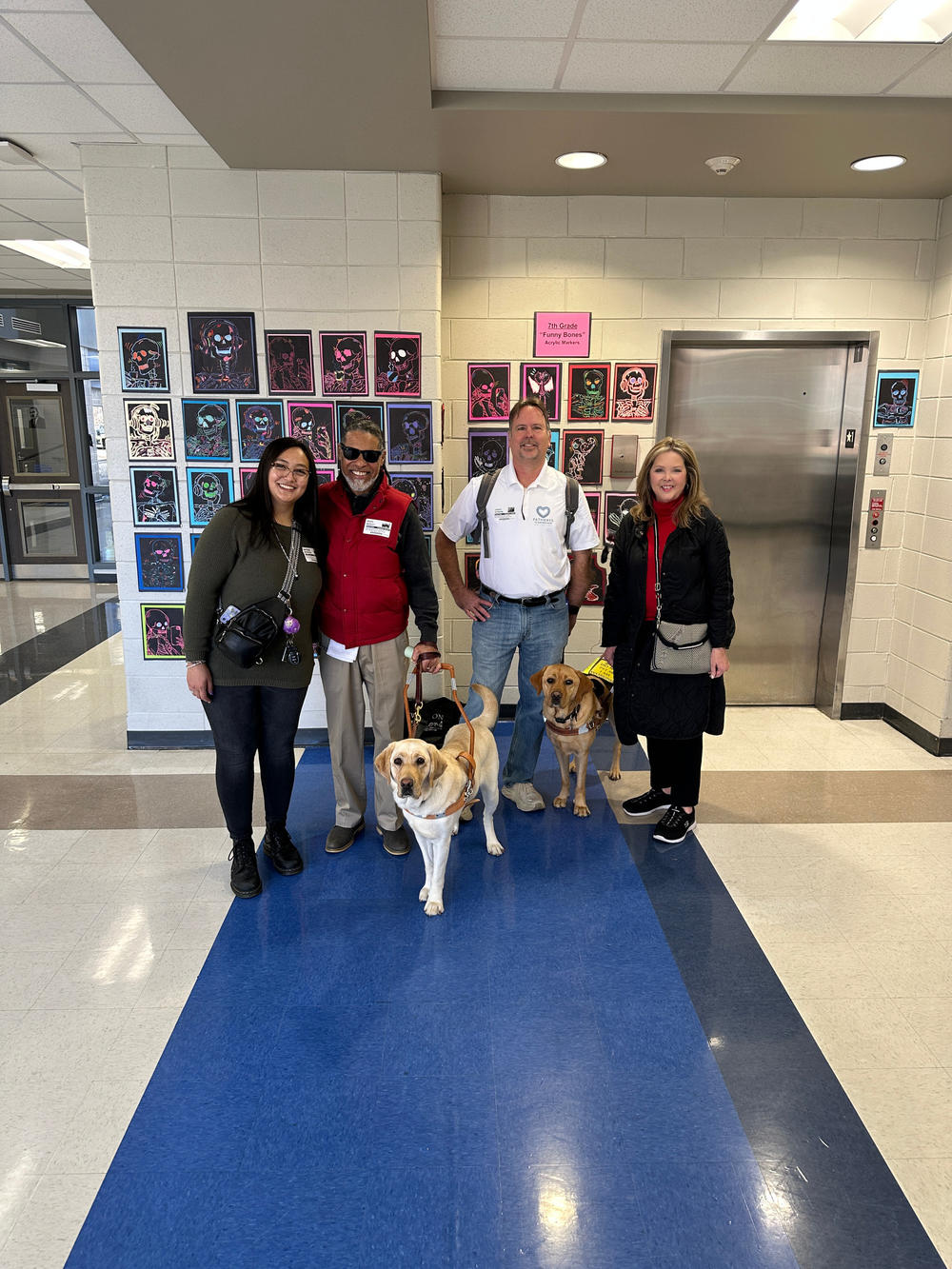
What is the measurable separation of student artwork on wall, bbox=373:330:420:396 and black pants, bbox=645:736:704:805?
2.11 meters

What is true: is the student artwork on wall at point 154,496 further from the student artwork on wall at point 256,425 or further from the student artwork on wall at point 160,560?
the student artwork on wall at point 256,425

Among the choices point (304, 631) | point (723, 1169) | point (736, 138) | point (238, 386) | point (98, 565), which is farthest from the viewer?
point (98, 565)

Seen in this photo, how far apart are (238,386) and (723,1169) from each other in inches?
147

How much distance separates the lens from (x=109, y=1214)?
174 centimetres

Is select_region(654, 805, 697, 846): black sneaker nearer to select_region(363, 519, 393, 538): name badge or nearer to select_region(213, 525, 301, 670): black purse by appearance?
select_region(363, 519, 393, 538): name badge

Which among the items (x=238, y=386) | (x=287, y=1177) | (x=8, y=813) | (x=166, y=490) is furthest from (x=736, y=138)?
(x=8, y=813)

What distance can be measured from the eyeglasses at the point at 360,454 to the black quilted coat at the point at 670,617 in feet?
3.34

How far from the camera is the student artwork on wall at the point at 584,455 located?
4562 millimetres

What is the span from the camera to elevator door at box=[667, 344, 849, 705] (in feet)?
15.2

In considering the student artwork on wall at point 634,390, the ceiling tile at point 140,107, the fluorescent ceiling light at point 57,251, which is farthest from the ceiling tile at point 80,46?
the fluorescent ceiling light at point 57,251

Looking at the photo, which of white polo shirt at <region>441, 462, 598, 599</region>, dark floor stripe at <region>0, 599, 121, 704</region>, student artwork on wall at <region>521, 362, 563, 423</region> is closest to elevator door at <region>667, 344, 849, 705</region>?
student artwork on wall at <region>521, 362, 563, 423</region>

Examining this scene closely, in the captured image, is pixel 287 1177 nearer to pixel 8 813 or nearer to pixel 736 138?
pixel 8 813

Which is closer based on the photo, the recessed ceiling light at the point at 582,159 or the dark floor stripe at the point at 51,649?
the recessed ceiling light at the point at 582,159

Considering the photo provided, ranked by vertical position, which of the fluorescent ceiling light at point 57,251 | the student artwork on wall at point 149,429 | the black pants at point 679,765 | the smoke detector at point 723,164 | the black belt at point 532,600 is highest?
the fluorescent ceiling light at point 57,251
